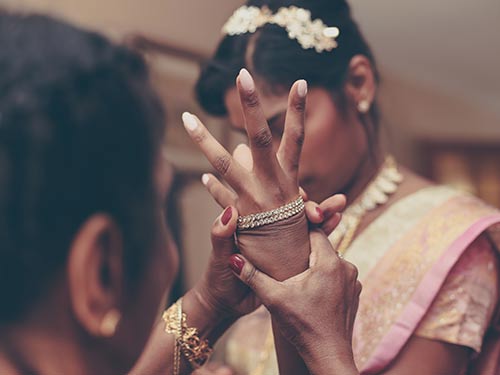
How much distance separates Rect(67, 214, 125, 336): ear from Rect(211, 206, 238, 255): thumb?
0.23 meters

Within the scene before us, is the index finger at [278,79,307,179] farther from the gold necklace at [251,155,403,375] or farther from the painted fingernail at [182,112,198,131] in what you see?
the gold necklace at [251,155,403,375]

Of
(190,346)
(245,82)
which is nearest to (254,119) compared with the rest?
(245,82)

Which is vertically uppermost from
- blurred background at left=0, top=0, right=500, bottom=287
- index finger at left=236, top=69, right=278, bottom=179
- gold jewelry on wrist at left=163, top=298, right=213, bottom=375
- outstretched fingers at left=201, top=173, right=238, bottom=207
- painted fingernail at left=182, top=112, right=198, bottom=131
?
index finger at left=236, top=69, right=278, bottom=179

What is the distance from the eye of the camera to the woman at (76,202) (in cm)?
55

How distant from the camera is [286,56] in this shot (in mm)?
1167

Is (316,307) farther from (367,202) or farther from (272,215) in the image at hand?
(367,202)

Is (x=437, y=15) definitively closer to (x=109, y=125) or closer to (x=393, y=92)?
(x=393, y=92)

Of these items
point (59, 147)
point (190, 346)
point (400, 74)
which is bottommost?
point (400, 74)

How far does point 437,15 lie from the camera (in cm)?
366

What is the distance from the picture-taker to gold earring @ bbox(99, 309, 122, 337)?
611 millimetres

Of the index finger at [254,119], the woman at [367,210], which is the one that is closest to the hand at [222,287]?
the index finger at [254,119]

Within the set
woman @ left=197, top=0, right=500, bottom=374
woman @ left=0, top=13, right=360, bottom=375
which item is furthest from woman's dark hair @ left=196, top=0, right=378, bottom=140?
woman @ left=0, top=13, right=360, bottom=375

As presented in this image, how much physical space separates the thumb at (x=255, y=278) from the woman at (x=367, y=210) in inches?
11.8

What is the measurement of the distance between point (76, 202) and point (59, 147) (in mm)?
51
